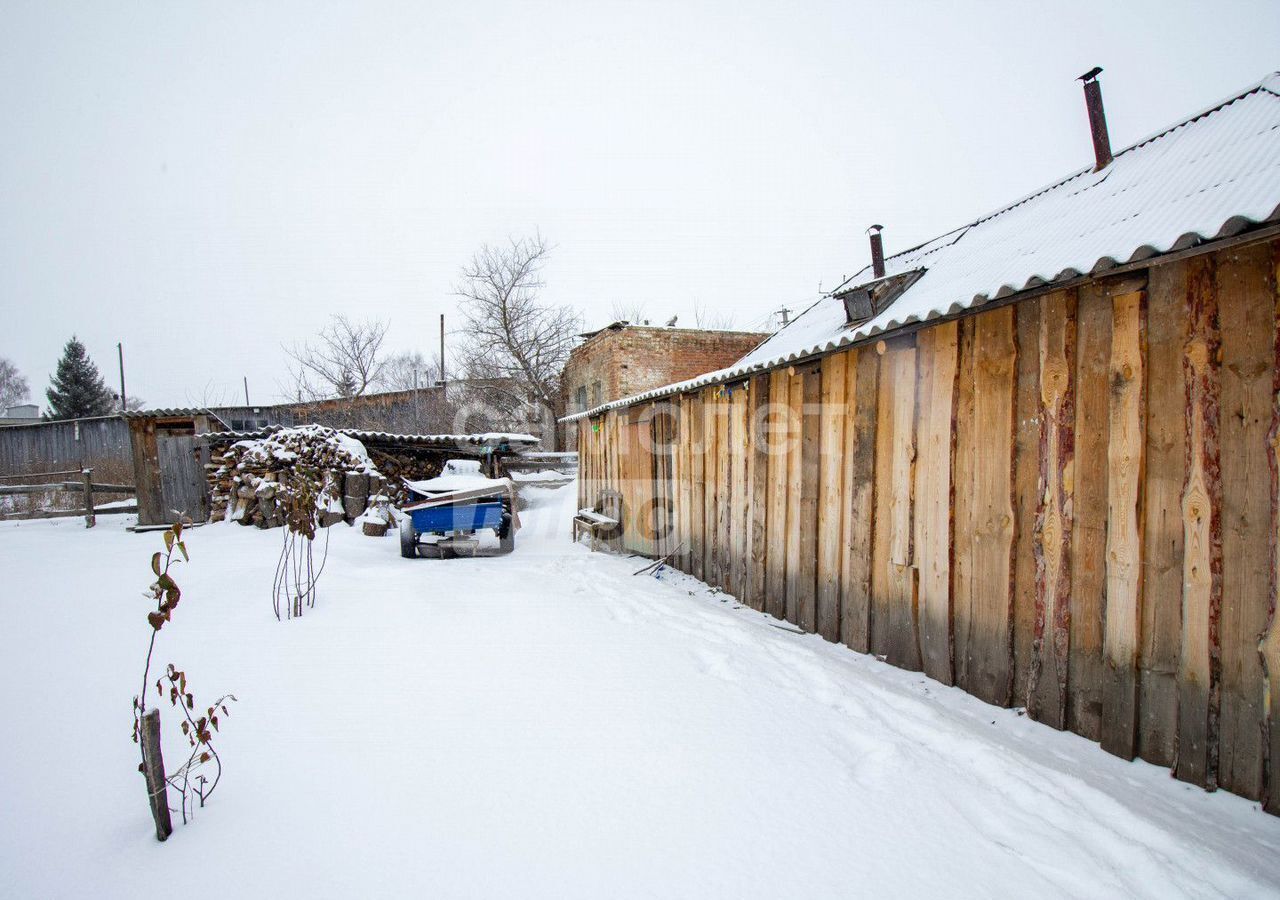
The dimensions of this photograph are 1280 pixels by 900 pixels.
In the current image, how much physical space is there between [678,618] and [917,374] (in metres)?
2.57

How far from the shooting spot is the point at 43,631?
377 cm

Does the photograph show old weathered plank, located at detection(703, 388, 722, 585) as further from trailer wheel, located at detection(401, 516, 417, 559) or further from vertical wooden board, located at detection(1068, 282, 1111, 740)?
trailer wheel, located at detection(401, 516, 417, 559)

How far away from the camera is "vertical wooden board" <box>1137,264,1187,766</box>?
224cm

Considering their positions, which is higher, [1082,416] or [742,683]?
[1082,416]

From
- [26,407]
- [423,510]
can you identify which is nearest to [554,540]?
[423,510]

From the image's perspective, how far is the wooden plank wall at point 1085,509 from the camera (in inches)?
81.9

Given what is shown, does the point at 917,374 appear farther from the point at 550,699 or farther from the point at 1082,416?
the point at 550,699

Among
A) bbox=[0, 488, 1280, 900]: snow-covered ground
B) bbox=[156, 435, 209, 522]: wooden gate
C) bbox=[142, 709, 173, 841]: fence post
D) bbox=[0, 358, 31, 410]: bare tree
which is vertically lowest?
bbox=[0, 488, 1280, 900]: snow-covered ground

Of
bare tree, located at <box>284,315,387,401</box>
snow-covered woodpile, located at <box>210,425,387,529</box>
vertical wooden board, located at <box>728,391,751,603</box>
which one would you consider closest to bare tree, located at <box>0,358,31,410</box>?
bare tree, located at <box>284,315,387,401</box>

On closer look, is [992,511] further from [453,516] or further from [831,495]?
[453,516]

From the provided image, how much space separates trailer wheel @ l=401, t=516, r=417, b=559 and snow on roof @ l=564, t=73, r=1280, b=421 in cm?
385

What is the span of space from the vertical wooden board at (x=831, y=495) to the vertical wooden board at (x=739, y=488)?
105 cm

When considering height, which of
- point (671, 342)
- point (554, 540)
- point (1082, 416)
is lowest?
point (554, 540)

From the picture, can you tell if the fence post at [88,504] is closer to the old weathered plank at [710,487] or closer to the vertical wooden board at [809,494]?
the old weathered plank at [710,487]
